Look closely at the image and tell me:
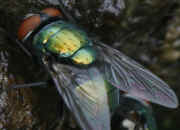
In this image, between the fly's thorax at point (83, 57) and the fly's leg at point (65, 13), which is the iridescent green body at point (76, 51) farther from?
the fly's leg at point (65, 13)

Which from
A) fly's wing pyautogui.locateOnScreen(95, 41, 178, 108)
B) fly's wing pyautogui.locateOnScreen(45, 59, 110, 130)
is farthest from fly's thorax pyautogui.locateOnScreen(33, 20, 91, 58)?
fly's wing pyautogui.locateOnScreen(95, 41, 178, 108)

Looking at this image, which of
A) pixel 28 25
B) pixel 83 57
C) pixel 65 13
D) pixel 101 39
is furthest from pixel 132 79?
pixel 28 25

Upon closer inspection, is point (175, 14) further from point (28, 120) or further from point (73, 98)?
point (28, 120)

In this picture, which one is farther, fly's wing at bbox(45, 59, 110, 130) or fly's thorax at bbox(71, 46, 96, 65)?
fly's thorax at bbox(71, 46, 96, 65)

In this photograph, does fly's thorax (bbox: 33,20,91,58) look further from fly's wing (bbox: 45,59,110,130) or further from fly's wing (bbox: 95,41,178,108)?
fly's wing (bbox: 95,41,178,108)

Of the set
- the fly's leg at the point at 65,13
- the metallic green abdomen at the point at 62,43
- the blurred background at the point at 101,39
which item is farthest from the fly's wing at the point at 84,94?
the fly's leg at the point at 65,13

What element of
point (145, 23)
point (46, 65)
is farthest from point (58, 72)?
point (145, 23)
